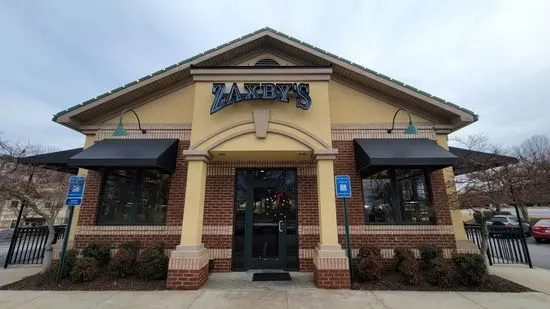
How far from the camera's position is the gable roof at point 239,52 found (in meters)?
8.27

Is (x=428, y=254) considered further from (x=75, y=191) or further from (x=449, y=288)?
(x=75, y=191)

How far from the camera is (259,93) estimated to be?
24.5 ft

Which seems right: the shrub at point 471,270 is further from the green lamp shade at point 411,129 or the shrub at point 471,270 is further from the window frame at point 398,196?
the green lamp shade at point 411,129

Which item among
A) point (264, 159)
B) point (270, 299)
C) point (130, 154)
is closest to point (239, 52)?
point (264, 159)

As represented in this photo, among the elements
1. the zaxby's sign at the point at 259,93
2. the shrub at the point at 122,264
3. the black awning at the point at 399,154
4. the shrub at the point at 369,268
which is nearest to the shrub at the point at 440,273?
the shrub at the point at 369,268

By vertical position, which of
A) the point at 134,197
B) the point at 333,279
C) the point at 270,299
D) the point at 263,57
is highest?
the point at 263,57

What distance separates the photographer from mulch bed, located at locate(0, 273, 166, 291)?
632 centimetres

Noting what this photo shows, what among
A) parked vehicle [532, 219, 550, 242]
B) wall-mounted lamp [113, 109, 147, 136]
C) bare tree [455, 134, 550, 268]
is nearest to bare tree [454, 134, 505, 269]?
bare tree [455, 134, 550, 268]

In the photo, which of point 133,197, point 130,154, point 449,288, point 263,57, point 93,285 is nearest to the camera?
point 449,288

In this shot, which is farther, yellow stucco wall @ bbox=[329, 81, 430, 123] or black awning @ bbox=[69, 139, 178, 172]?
yellow stucco wall @ bbox=[329, 81, 430, 123]

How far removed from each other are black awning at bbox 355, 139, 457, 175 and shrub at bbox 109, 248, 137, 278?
7.14 meters

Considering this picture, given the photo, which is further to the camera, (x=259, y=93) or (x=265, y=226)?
(x=265, y=226)

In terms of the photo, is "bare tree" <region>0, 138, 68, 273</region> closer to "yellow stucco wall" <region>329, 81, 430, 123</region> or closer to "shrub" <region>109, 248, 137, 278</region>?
"shrub" <region>109, 248, 137, 278</region>

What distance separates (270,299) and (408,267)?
3.66 metres
